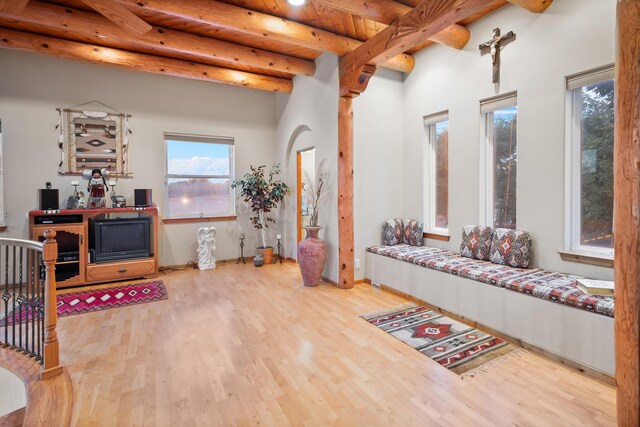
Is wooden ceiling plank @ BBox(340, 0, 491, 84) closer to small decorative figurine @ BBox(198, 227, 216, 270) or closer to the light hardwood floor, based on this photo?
the light hardwood floor

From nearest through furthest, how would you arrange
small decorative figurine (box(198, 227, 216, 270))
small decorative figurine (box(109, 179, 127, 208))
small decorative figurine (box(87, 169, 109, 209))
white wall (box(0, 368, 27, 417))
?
white wall (box(0, 368, 27, 417))
small decorative figurine (box(87, 169, 109, 209))
small decorative figurine (box(109, 179, 127, 208))
small decorative figurine (box(198, 227, 216, 270))

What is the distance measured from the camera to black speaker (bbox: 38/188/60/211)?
428cm

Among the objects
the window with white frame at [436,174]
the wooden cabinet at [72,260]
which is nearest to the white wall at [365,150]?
the window with white frame at [436,174]

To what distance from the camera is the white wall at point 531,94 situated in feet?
9.36

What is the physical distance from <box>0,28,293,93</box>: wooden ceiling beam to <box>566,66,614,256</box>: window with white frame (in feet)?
13.3

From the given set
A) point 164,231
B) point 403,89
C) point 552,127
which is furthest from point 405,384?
point 164,231

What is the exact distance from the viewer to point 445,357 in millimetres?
2488

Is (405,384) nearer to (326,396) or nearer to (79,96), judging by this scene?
(326,396)

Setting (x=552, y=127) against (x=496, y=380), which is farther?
(x=552, y=127)

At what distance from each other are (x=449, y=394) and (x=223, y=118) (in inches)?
205

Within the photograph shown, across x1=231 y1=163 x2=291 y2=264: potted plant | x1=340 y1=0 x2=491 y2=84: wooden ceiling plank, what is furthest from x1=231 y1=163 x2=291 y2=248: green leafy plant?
x1=340 y1=0 x2=491 y2=84: wooden ceiling plank

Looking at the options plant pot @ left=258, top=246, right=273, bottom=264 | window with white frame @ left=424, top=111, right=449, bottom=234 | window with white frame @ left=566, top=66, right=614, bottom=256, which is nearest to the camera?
window with white frame @ left=566, top=66, right=614, bottom=256

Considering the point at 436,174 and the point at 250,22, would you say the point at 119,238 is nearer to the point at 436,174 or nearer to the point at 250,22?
the point at 250,22

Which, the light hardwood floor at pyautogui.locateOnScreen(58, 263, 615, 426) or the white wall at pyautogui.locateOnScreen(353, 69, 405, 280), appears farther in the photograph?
the white wall at pyautogui.locateOnScreen(353, 69, 405, 280)
